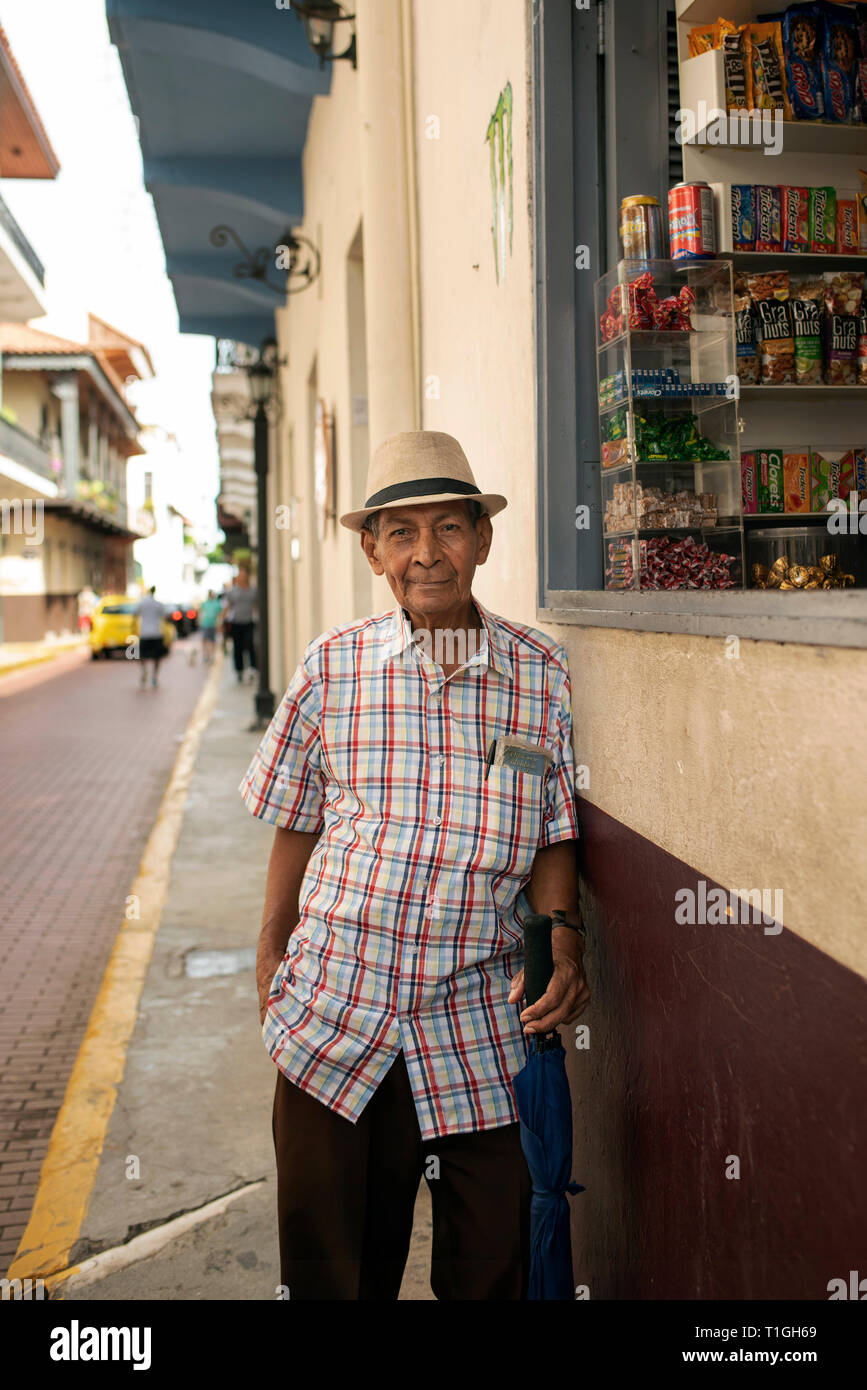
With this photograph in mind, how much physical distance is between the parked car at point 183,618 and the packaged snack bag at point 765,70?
138 feet

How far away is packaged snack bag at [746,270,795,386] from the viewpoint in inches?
116

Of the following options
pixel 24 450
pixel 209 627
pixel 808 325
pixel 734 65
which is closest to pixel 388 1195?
pixel 808 325

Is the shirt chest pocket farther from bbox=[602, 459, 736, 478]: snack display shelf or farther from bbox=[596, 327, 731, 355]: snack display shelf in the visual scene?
bbox=[596, 327, 731, 355]: snack display shelf

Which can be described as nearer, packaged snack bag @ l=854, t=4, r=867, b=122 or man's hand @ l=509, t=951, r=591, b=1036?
man's hand @ l=509, t=951, r=591, b=1036

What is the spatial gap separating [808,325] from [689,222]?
1.77 feet

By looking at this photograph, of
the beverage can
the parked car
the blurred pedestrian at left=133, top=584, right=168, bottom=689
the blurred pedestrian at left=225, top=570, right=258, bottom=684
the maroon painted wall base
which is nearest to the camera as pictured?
the maroon painted wall base

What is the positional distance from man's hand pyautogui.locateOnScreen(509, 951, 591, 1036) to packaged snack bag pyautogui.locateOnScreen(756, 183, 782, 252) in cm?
179

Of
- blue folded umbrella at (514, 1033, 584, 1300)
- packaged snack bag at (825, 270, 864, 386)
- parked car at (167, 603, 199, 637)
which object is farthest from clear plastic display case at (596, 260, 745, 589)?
parked car at (167, 603, 199, 637)

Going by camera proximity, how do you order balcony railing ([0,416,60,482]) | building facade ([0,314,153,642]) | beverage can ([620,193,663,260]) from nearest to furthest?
beverage can ([620,193,663,260])
balcony railing ([0,416,60,482])
building facade ([0,314,153,642])

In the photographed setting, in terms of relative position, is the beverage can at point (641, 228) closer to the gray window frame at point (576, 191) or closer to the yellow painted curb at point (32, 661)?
the gray window frame at point (576, 191)

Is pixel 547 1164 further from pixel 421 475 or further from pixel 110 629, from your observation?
pixel 110 629

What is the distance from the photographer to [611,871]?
90.0 inches

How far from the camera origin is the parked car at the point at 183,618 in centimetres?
4616

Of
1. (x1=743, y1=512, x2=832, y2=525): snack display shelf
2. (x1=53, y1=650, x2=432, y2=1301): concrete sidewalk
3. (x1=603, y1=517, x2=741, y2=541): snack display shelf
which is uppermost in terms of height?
(x1=743, y1=512, x2=832, y2=525): snack display shelf
